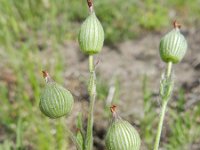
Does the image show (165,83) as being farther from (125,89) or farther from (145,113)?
(125,89)

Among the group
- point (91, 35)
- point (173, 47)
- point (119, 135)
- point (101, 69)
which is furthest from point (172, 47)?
point (101, 69)

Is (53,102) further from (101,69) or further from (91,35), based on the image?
(101,69)

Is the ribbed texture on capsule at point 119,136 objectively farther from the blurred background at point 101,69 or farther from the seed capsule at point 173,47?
the blurred background at point 101,69

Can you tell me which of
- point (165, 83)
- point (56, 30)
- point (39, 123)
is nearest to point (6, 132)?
point (39, 123)

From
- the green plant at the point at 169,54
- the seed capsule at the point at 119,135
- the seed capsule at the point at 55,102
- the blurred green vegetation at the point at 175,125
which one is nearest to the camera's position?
the seed capsule at the point at 119,135

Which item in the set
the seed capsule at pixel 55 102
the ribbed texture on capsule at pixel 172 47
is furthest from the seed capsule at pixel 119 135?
the ribbed texture on capsule at pixel 172 47

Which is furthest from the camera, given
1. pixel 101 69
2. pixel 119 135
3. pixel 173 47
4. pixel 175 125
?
pixel 101 69
